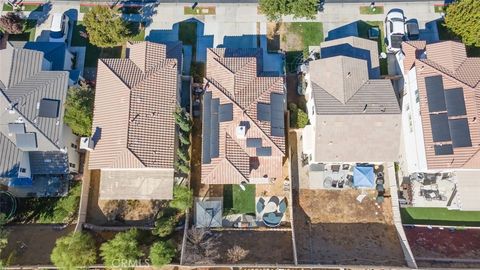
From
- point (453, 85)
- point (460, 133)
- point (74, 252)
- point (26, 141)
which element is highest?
point (453, 85)

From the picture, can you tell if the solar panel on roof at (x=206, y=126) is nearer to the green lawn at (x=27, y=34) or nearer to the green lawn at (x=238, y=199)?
the green lawn at (x=238, y=199)

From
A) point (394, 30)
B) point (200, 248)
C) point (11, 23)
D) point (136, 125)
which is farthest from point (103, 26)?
point (394, 30)

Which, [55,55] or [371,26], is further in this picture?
[371,26]

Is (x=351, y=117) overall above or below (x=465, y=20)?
below

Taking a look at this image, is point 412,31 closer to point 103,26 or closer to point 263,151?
point 263,151

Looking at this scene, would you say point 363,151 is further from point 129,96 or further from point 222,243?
Answer: point 129,96

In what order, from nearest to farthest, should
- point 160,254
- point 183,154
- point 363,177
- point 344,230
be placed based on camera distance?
1. point 160,254
2. point 183,154
3. point 344,230
4. point 363,177

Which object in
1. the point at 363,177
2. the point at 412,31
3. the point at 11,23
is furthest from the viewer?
the point at 412,31
